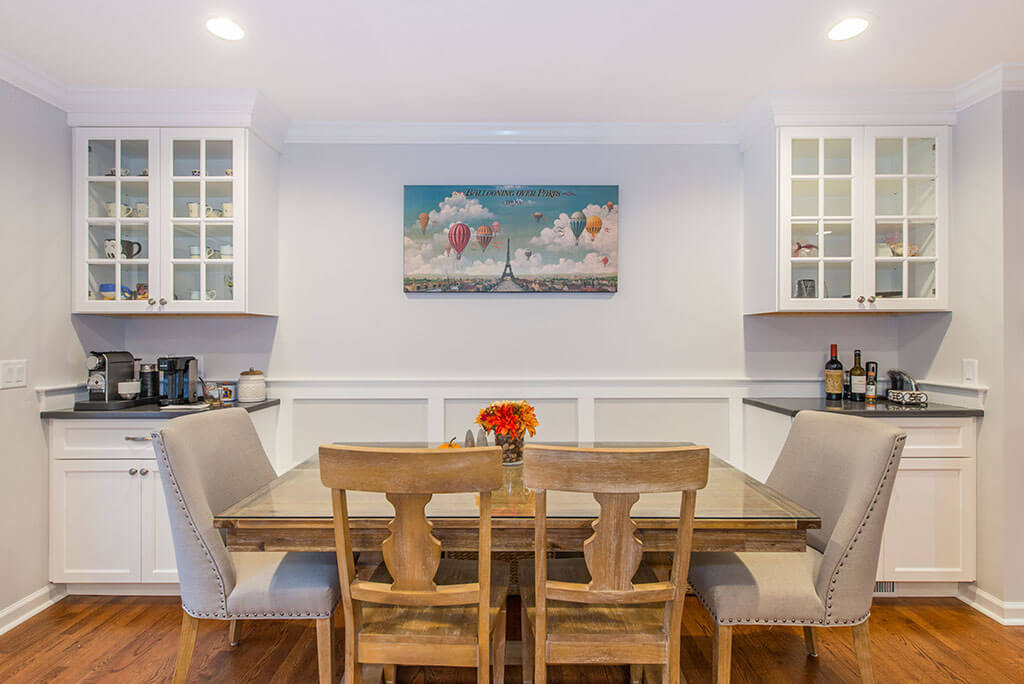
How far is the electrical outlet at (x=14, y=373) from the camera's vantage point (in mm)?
2375

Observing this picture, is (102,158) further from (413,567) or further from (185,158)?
(413,567)

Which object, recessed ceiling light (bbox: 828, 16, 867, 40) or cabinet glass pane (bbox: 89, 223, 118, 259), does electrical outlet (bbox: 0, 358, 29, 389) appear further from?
recessed ceiling light (bbox: 828, 16, 867, 40)

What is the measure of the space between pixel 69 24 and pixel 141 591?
2491mm

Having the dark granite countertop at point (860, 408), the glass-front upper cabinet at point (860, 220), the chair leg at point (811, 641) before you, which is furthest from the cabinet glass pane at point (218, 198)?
the chair leg at point (811, 641)

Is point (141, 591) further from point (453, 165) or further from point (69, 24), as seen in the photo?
point (453, 165)

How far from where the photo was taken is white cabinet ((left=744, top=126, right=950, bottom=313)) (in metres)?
2.79

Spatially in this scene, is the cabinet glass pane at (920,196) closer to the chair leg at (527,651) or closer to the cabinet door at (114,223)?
the chair leg at (527,651)

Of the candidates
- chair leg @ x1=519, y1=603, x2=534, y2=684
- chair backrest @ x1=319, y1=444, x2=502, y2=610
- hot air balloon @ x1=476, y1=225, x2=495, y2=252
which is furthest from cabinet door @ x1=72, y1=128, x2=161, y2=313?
chair leg @ x1=519, y1=603, x2=534, y2=684

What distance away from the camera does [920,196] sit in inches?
111

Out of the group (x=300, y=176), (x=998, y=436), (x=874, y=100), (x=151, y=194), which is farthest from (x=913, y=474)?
(x=151, y=194)

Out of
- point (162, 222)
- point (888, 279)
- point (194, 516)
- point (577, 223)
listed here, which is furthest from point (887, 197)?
point (162, 222)

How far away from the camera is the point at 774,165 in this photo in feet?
9.30

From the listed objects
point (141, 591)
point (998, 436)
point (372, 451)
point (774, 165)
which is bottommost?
point (141, 591)

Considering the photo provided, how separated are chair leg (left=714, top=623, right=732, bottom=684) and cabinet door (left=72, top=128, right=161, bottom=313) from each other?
2883 mm
